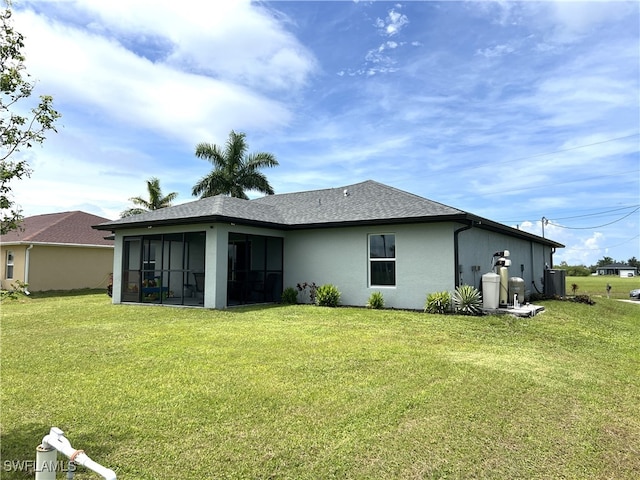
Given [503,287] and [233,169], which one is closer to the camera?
[503,287]

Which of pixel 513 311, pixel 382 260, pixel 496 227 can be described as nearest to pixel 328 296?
pixel 382 260

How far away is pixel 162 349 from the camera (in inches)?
270

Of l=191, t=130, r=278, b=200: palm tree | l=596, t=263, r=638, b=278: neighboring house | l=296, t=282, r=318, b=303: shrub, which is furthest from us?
l=596, t=263, r=638, b=278: neighboring house

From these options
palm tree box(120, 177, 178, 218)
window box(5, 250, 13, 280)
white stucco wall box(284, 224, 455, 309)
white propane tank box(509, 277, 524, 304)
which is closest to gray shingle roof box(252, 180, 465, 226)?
white stucco wall box(284, 224, 455, 309)

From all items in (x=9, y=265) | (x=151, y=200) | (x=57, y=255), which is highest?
(x=151, y=200)

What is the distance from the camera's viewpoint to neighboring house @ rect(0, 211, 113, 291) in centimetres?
2003

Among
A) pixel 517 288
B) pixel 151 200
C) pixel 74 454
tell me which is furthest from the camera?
pixel 151 200

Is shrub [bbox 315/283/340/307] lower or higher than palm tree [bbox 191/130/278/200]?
lower

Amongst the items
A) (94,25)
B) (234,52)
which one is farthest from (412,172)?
(94,25)

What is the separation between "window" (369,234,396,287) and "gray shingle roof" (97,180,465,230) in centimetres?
82

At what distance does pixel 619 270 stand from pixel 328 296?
3853 inches

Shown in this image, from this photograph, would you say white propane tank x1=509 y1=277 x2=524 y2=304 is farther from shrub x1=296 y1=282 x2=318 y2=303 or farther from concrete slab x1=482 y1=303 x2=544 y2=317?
shrub x1=296 y1=282 x2=318 y2=303

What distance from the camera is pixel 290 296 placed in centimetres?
1409

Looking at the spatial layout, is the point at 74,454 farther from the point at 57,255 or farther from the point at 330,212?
the point at 57,255
